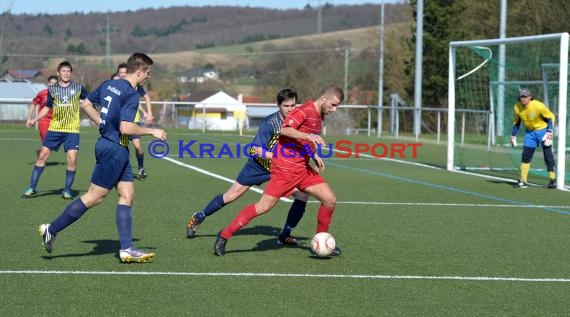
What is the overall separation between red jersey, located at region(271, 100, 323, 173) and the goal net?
9681 millimetres

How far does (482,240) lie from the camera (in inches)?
409

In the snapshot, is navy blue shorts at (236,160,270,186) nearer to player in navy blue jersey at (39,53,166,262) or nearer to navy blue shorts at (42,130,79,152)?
player in navy blue jersey at (39,53,166,262)

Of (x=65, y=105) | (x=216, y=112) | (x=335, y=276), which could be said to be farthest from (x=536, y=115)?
(x=216, y=112)

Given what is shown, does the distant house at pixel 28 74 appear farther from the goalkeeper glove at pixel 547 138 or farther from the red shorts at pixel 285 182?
the red shorts at pixel 285 182

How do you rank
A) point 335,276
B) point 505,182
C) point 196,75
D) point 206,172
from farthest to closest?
1. point 196,75
2. point 206,172
3. point 505,182
4. point 335,276

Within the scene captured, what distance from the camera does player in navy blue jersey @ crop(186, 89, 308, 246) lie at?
31.3ft

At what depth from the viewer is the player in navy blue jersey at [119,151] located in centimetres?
830

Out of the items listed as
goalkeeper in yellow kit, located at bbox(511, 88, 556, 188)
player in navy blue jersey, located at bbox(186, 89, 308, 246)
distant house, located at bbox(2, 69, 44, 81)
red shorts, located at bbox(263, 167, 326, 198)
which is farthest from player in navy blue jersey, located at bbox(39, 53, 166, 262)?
distant house, located at bbox(2, 69, 44, 81)

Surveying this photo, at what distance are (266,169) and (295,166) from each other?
1004 mm

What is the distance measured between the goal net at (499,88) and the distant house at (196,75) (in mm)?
79611

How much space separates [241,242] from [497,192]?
7342mm

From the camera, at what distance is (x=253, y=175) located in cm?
996

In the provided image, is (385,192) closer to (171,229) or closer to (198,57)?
(171,229)

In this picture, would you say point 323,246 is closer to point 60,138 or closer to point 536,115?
point 60,138
